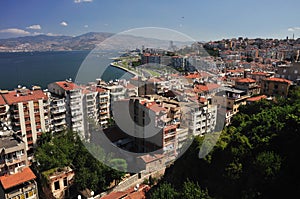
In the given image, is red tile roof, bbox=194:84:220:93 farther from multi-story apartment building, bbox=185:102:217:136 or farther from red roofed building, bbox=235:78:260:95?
multi-story apartment building, bbox=185:102:217:136

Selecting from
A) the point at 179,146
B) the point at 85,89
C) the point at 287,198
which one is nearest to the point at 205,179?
the point at 287,198

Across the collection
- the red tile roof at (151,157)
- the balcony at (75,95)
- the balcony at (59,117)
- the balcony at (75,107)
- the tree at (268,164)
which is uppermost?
the balcony at (75,95)

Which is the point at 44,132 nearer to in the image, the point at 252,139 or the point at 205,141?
the point at 205,141

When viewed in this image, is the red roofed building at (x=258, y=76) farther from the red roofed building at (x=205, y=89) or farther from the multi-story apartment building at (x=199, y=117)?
the multi-story apartment building at (x=199, y=117)

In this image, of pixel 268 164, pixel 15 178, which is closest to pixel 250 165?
pixel 268 164

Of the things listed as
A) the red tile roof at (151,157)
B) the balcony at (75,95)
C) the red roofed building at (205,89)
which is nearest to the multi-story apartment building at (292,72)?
the red roofed building at (205,89)

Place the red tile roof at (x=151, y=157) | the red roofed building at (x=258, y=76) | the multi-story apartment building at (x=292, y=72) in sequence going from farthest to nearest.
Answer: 1. the red roofed building at (x=258, y=76)
2. the multi-story apartment building at (x=292, y=72)
3. the red tile roof at (x=151, y=157)

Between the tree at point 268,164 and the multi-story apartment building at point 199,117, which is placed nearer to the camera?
the tree at point 268,164

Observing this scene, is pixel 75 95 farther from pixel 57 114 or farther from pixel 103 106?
pixel 103 106
